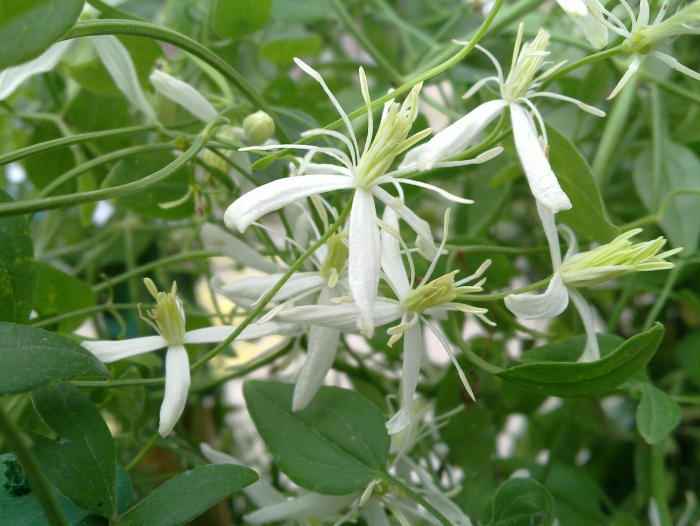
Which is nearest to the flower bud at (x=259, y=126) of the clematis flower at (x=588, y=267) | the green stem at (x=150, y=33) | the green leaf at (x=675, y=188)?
the green stem at (x=150, y=33)

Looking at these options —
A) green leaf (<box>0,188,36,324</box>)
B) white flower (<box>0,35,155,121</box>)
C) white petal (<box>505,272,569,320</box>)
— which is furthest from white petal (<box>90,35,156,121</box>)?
white petal (<box>505,272,569,320</box>)

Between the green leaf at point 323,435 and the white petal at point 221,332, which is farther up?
the white petal at point 221,332

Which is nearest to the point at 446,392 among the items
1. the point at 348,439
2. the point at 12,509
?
the point at 348,439

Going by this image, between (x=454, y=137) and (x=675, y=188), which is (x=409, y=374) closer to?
(x=454, y=137)

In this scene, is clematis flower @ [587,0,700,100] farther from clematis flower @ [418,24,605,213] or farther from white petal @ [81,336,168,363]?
white petal @ [81,336,168,363]

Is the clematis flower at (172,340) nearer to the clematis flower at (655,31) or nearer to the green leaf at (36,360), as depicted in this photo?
the green leaf at (36,360)
